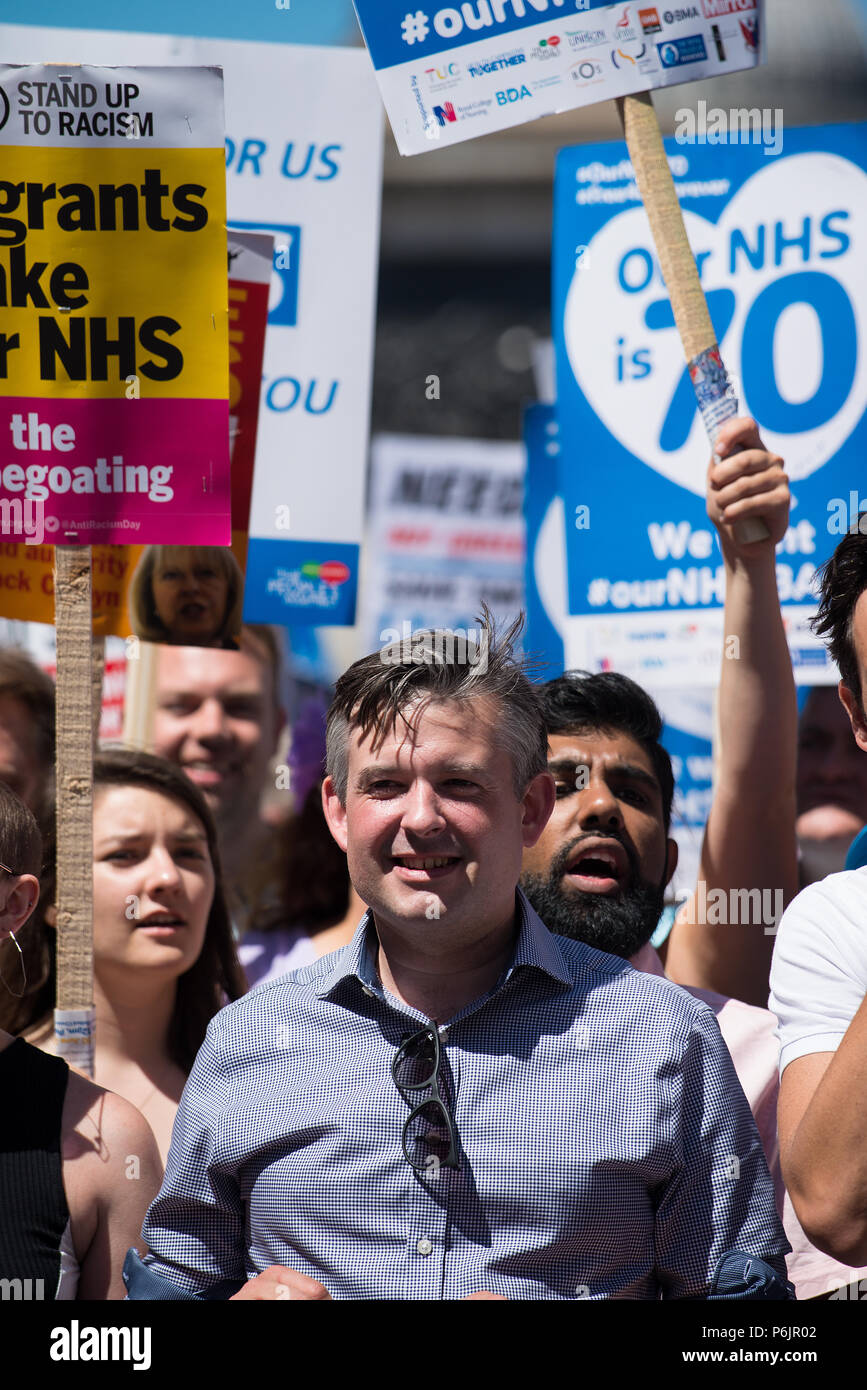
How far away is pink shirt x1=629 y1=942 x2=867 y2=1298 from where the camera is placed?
2539 millimetres

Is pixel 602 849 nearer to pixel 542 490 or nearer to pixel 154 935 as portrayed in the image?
pixel 154 935

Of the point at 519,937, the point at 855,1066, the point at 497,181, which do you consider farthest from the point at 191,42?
the point at 497,181

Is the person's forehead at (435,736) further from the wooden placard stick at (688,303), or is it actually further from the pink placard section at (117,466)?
the wooden placard stick at (688,303)

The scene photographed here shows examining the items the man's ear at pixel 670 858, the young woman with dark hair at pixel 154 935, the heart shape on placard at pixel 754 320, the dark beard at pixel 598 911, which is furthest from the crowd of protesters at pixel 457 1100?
the heart shape on placard at pixel 754 320

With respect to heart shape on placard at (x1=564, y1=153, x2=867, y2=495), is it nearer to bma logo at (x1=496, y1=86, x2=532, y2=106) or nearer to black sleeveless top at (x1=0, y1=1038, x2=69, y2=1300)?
bma logo at (x1=496, y1=86, x2=532, y2=106)

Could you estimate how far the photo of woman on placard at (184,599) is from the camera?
11.8 feet

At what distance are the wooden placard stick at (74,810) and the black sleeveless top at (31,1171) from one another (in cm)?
35

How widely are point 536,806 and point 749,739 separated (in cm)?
88

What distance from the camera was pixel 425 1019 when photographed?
212cm

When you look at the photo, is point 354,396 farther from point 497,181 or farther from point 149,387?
point 497,181

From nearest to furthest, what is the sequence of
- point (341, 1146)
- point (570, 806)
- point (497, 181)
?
point (341, 1146) < point (570, 806) < point (497, 181)

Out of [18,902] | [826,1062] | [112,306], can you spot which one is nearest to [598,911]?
[826,1062]

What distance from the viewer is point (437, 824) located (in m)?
2.07

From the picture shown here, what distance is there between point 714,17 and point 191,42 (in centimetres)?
135
